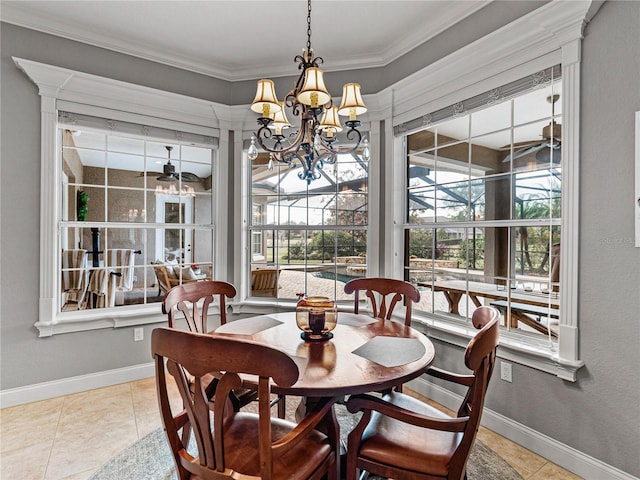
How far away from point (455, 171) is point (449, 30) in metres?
1.04

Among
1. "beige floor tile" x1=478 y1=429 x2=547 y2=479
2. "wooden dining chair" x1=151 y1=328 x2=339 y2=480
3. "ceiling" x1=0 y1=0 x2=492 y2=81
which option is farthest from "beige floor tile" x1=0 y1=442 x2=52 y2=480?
"ceiling" x1=0 y1=0 x2=492 y2=81

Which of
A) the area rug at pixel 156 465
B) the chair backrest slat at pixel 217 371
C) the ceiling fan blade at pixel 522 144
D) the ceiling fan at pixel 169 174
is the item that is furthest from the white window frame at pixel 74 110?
the ceiling fan blade at pixel 522 144

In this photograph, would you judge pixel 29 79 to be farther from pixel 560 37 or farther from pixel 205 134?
pixel 560 37

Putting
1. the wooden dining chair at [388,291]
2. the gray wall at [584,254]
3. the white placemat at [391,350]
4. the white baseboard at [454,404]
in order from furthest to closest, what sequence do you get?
the wooden dining chair at [388,291]
the white baseboard at [454,404]
the gray wall at [584,254]
the white placemat at [391,350]

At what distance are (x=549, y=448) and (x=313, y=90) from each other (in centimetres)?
239

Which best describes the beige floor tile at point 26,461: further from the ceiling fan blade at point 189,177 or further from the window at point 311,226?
the ceiling fan blade at point 189,177

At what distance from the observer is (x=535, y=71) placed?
2094mm

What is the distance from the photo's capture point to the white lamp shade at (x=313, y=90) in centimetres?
176

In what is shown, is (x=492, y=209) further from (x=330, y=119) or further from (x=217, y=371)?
(x=217, y=371)

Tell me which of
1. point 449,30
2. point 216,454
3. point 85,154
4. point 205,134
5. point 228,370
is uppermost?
point 449,30

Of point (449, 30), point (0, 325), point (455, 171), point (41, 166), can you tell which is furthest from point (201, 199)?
point (449, 30)

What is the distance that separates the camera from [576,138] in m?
1.92

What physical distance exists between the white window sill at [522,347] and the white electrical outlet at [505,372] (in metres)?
0.05

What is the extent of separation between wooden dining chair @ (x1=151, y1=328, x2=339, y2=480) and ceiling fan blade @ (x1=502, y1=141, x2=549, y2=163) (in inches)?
78.0
